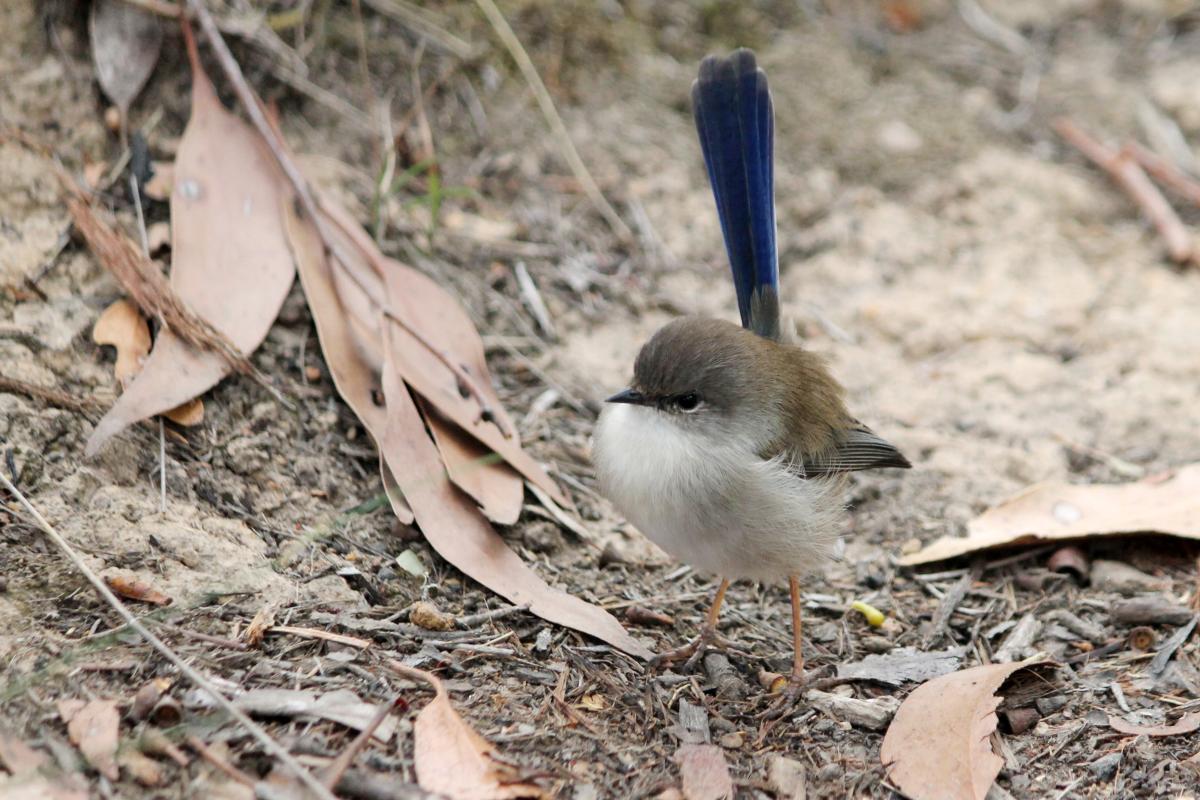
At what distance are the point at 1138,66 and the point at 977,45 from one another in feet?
3.49

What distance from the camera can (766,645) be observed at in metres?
4.38

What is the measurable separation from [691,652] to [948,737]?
881 millimetres

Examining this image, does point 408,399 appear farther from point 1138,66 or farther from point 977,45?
point 1138,66

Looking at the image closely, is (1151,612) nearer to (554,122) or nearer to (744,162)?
(744,162)

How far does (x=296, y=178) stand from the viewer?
15.9 feet

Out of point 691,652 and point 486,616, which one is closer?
point 486,616

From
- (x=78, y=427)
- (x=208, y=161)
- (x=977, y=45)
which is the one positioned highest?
(x=208, y=161)

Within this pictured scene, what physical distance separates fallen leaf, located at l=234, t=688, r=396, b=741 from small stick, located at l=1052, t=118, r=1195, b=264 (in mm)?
5259

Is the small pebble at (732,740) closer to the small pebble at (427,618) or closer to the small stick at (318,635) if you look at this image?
the small pebble at (427,618)

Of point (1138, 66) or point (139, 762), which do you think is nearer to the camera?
point (139, 762)

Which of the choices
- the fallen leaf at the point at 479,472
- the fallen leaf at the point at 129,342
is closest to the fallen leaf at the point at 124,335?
the fallen leaf at the point at 129,342

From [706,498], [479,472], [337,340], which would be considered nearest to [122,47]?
[337,340]

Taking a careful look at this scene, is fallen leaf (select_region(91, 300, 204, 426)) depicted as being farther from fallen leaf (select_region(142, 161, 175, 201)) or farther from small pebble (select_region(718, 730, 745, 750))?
small pebble (select_region(718, 730, 745, 750))

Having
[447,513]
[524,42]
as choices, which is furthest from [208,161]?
[524,42]
